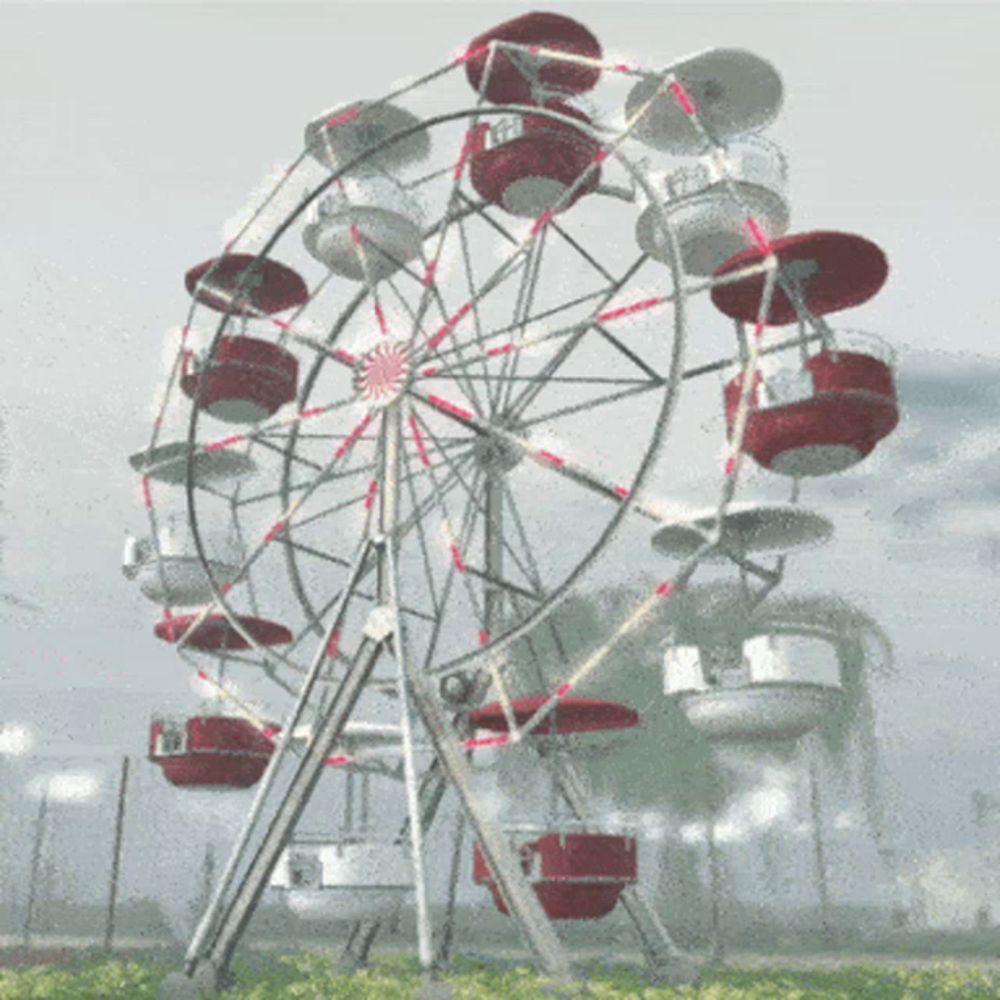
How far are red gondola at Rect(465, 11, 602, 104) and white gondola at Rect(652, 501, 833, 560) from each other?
6.22 meters

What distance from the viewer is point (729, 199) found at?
518 inches

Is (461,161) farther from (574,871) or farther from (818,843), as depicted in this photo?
(818,843)

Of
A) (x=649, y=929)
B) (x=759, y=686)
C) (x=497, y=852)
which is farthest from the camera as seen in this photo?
(x=649, y=929)

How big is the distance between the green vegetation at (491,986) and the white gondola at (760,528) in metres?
4.67

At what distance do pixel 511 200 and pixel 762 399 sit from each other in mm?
5555

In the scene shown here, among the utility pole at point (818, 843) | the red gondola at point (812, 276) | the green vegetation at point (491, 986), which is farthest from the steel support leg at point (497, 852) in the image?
the utility pole at point (818, 843)

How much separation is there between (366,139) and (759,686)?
10310 mm

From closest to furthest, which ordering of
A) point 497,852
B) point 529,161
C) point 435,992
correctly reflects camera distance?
point 435,992 < point 497,852 < point 529,161

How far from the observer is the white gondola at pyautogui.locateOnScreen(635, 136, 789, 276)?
13.2m

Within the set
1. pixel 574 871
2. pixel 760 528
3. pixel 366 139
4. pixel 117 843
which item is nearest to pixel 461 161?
pixel 366 139

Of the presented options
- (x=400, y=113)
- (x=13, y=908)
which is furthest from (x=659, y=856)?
(x=13, y=908)

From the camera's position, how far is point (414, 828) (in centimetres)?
1142

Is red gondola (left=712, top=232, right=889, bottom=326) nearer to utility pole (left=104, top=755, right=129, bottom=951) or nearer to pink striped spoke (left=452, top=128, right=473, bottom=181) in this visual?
pink striped spoke (left=452, top=128, right=473, bottom=181)

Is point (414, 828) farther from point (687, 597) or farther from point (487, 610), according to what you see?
point (687, 597)
